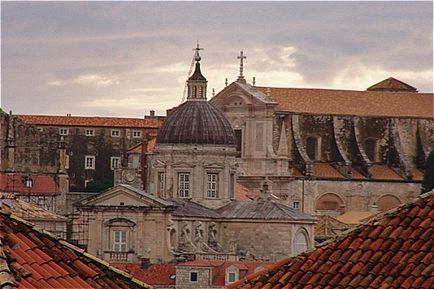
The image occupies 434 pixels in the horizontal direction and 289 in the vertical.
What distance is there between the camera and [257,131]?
118 m

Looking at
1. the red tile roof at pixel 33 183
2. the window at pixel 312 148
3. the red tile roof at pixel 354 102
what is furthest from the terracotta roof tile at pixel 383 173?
the red tile roof at pixel 33 183

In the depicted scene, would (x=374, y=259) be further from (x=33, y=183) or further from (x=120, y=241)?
(x=33, y=183)

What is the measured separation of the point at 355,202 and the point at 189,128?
26.4 metres

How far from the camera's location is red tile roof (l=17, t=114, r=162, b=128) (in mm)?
129875

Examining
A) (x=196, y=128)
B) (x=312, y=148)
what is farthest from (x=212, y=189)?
(x=312, y=148)

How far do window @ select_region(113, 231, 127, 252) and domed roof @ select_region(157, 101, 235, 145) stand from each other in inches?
249

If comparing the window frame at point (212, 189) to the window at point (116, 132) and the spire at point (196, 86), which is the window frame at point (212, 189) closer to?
the spire at point (196, 86)

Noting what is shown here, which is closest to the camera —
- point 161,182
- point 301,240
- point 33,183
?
point 301,240

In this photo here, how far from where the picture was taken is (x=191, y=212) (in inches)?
3602

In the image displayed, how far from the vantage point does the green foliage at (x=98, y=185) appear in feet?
405

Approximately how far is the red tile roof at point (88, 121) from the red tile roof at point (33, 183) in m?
14.9

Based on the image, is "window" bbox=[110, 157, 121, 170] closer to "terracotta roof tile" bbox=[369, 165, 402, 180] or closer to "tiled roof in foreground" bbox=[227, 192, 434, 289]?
"terracotta roof tile" bbox=[369, 165, 402, 180]

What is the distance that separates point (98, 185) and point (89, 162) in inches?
175

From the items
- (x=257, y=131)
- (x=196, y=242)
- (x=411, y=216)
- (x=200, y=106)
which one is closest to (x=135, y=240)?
(x=196, y=242)
